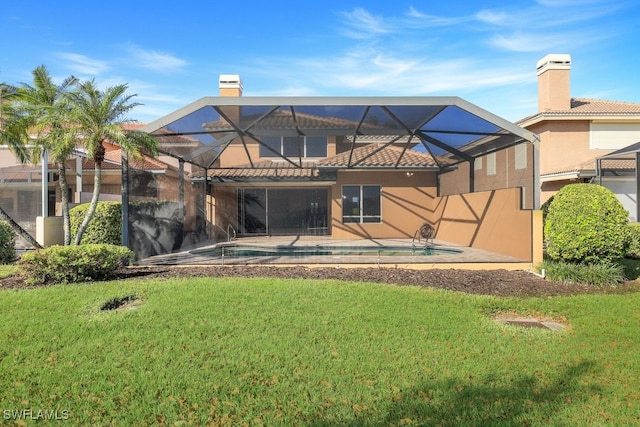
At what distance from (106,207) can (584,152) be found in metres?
19.8

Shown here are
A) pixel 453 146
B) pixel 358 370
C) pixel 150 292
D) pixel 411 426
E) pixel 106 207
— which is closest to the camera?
pixel 411 426

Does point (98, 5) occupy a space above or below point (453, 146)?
above

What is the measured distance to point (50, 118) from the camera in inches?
400

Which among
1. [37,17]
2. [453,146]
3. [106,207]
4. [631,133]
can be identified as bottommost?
[106,207]

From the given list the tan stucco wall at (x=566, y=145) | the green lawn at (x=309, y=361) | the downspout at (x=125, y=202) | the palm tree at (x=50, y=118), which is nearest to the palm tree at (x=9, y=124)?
the palm tree at (x=50, y=118)

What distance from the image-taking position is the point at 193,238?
16906 millimetres

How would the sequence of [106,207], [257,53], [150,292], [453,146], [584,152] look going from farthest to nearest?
[584,152], [257,53], [453,146], [106,207], [150,292]

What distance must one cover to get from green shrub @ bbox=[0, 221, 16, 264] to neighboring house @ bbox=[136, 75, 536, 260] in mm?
3363

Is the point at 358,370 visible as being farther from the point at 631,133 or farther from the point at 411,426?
the point at 631,133

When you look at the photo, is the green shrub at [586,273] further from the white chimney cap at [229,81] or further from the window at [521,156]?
the white chimney cap at [229,81]

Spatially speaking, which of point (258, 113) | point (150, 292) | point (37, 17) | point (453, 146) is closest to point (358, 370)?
point (150, 292)

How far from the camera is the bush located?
9.00 m

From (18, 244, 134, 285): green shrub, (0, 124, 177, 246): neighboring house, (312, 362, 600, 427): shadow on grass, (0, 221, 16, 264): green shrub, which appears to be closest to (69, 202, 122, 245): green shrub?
(0, 124, 177, 246): neighboring house

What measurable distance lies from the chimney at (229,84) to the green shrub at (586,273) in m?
15.0
